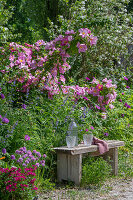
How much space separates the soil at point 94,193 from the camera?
3693 millimetres

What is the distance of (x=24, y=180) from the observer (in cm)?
319

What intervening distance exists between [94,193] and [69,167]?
0.49m

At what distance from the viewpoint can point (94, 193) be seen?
3891 mm

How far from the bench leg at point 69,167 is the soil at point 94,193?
16 cm

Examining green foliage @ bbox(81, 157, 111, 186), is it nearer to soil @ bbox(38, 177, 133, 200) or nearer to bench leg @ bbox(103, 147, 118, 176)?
soil @ bbox(38, 177, 133, 200)

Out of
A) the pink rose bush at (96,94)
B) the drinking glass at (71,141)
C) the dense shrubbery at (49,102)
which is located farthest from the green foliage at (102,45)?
the drinking glass at (71,141)

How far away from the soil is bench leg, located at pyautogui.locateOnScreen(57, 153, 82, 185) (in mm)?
159

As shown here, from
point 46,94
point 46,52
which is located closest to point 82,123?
point 46,94

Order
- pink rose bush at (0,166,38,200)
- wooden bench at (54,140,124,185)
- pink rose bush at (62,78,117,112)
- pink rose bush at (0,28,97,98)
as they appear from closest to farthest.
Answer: pink rose bush at (0,166,38,200) → wooden bench at (54,140,124,185) → pink rose bush at (0,28,97,98) → pink rose bush at (62,78,117,112)

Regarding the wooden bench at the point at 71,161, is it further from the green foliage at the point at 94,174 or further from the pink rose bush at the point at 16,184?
the pink rose bush at the point at 16,184

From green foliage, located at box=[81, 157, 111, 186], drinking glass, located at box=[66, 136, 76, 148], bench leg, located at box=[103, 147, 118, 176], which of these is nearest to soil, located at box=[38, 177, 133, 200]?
green foliage, located at box=[81, 157, 111, 186]

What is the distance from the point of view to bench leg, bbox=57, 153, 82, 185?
412 cm

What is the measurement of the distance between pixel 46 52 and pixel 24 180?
8.47 ft

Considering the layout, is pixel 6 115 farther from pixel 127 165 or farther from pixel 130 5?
pixel 130 5
